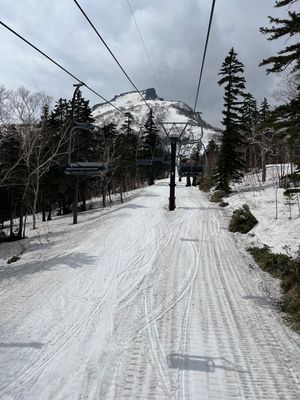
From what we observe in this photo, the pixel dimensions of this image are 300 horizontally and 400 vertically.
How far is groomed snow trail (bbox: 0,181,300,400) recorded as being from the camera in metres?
5.13

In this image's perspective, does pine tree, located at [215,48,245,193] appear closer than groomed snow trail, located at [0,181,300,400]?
No

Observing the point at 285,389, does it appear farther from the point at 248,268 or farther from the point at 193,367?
the point at 248,268

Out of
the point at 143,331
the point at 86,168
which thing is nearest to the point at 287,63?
the point at 143,331

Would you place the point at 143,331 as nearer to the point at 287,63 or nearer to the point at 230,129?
the point at 287,63

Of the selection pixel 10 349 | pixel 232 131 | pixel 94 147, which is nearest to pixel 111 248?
pixel 10 349

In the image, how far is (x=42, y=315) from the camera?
770 cm

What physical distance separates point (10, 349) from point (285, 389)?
14.3 feet

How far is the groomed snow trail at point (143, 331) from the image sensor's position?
513cm

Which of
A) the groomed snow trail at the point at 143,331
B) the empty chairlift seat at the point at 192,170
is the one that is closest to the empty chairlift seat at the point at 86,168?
the groomed snow trail at the point at 143,331

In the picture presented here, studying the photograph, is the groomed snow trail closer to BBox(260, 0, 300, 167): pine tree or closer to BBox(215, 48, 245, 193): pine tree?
BBox(260, 0, 300, 167): pine tree

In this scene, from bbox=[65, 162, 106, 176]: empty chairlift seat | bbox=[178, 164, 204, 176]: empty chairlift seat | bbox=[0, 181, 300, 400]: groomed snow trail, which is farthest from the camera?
bbox=[178, 164, 204, 176]: empty chairlift seat

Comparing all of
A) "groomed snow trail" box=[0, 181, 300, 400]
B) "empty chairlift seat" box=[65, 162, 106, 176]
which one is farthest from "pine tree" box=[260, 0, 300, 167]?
"empty chairlift seat" box=[65, 162, 106, 176]

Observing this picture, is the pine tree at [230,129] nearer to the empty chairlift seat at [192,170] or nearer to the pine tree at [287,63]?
the empty chairlift seat at [192,170]

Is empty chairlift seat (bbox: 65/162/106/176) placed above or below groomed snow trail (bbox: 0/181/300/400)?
above
